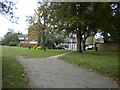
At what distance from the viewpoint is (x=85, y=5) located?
5.62 metres

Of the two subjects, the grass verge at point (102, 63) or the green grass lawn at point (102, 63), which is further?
the green grass lawn at point (102, 63)

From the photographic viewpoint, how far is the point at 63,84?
191 inches

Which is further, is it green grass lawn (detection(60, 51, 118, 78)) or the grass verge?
green grass lawn (detection(60, 51, 118, 78))

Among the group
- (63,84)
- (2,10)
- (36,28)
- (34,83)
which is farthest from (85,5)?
(36,28)

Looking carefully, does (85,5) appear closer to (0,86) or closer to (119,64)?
(119,64)

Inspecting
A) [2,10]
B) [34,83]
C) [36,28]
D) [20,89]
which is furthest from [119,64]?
[36,28]

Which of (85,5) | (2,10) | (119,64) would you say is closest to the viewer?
(85,5)

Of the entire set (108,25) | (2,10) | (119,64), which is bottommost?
(119,64)

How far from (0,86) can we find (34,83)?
110cm

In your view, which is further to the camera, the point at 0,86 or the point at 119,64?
the point at 119,64

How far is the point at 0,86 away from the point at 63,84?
192cm

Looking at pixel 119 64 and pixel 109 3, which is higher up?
pixel 109 3

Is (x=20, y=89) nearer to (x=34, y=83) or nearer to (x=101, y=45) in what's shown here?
(x=34, y=83)

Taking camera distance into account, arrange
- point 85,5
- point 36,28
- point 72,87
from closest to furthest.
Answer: point 72,87, point 85,5, point 36,28
